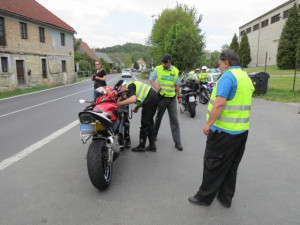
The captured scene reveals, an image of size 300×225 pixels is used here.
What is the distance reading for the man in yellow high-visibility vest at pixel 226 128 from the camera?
2621 mm

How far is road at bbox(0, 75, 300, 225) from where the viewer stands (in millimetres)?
2697

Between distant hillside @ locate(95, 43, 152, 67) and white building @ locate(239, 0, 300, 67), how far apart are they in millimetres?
69128

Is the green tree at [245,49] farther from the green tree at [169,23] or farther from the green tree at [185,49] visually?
the green tree at [185,49]

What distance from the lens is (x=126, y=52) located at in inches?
6737

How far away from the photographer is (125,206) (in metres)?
2.89

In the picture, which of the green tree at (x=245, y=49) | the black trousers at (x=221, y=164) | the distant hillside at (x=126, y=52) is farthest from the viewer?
the distant hillside at (x=126, y=52)

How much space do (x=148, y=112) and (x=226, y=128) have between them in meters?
2.08

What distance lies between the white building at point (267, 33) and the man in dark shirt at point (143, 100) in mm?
38804

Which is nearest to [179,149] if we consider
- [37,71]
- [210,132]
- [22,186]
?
[210,132]

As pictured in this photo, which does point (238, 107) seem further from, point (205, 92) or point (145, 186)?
point (205, 92)

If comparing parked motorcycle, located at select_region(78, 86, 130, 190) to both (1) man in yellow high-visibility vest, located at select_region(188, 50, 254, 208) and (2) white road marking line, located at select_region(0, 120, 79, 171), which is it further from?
(2) white road marking line, located at select_region(0, 120, 79, 171)

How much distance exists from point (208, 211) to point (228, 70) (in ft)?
5.48

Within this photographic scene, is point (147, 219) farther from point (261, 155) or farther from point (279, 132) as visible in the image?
point (279, 132)

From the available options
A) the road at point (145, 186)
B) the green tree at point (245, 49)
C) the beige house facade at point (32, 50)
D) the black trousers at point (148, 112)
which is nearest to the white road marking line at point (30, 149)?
the road at point (145, 186)
